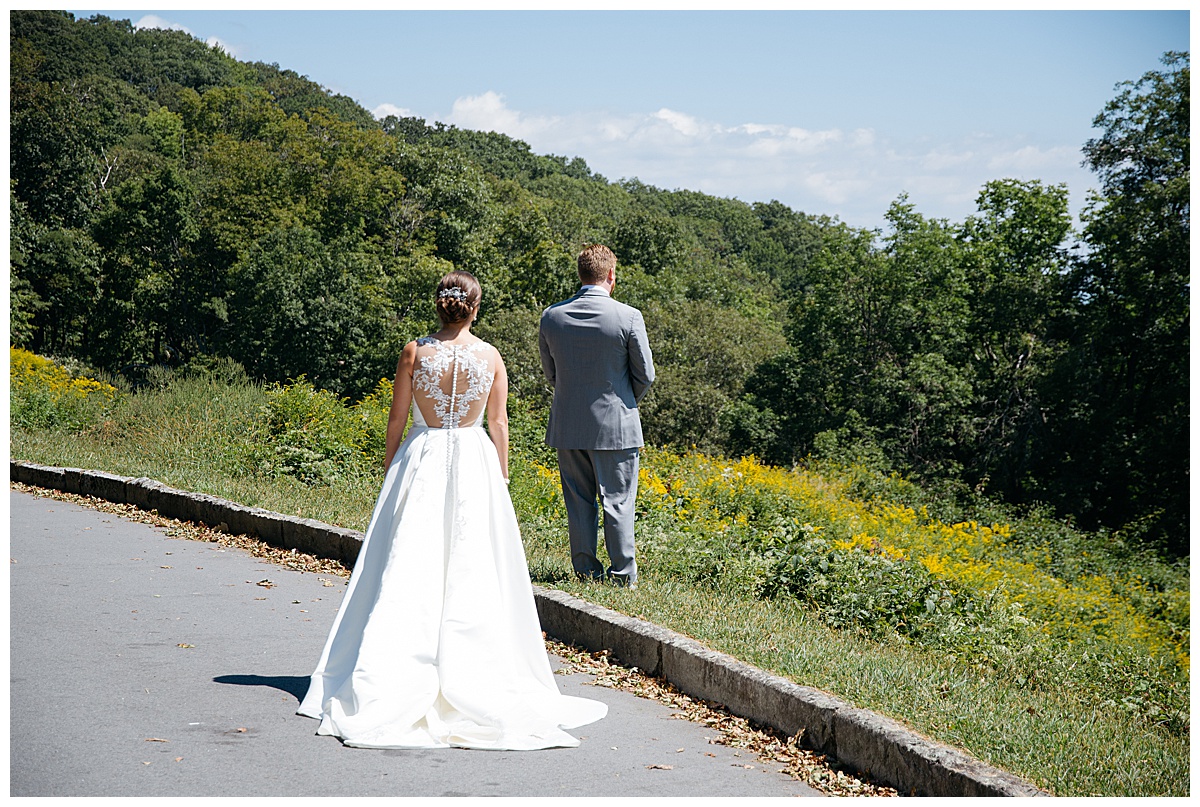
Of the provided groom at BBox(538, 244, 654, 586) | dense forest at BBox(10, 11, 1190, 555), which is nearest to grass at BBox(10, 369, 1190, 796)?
groom at BBox(538, 244, 654, 586)

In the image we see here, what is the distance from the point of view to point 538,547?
8.48 meters

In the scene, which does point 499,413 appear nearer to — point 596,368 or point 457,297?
point 457,297

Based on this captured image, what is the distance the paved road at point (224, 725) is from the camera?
3920 mm

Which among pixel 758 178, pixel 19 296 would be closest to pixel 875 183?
pixel 758 178

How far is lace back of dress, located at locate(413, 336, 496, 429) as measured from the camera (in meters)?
5.14

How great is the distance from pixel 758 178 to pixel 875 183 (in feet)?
16.2

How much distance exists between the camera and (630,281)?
49.4m

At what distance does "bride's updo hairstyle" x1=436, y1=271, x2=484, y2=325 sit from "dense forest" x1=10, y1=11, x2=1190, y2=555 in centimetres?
1438

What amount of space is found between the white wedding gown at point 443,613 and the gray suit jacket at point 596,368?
1.55 m

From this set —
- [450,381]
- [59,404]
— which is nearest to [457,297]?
[450,381]

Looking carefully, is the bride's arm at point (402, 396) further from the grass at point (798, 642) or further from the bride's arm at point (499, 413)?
the grass at point (798, 642)

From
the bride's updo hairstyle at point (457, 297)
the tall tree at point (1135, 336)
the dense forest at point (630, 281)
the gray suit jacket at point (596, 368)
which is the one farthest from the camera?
the dense forest at point (630, 281)

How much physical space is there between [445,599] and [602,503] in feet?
6.76

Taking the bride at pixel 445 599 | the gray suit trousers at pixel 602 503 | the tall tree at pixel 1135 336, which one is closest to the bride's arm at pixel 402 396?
the bride at pixel 445 599
